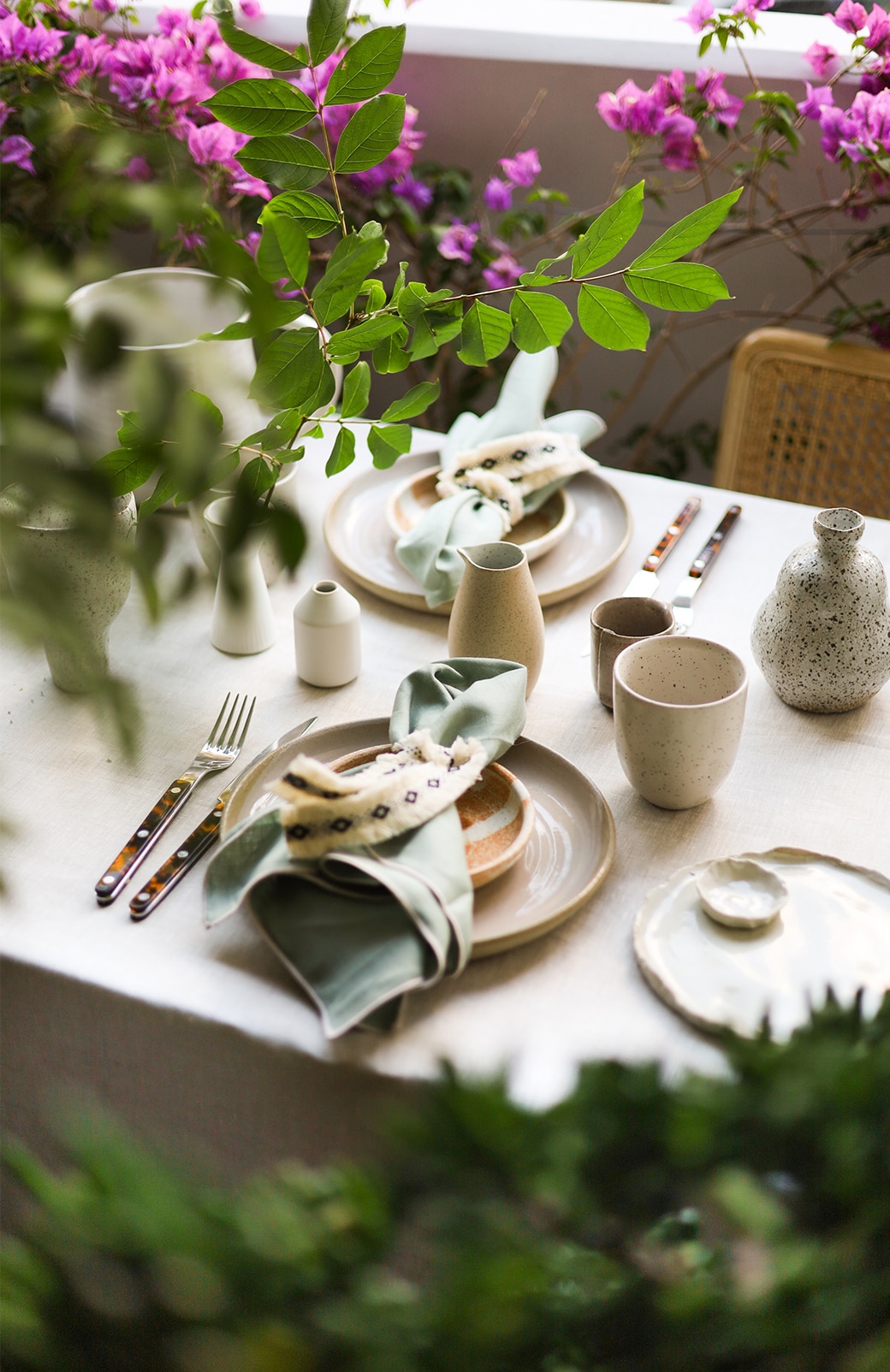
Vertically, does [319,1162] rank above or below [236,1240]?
below

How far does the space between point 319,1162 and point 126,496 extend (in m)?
0.49

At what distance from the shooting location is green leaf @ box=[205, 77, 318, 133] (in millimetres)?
738

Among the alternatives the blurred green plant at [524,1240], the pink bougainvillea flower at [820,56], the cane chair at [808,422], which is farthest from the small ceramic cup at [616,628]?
the pink bougainvillea flower at [820,56]

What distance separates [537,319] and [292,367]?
20 cm

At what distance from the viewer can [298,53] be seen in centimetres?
78

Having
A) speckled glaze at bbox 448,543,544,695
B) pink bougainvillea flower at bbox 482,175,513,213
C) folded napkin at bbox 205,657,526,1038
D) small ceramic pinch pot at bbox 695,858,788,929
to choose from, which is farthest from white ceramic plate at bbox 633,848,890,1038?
pink bougainvillea flower at bbox 482,175,513,213

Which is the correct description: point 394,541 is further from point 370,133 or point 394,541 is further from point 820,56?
point 820,56

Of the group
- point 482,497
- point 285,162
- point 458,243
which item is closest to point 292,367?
point 285,162

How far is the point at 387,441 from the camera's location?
2.74 feet

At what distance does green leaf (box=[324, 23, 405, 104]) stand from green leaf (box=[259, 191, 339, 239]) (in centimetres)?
6

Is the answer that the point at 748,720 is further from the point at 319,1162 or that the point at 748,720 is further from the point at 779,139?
the point at 779,139

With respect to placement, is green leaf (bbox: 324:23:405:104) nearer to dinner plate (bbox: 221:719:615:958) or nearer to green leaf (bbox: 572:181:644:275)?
green leaf (bbox: 572:181:644:275)

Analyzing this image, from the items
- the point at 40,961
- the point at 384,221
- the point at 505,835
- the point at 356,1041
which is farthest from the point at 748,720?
the point at 384,221

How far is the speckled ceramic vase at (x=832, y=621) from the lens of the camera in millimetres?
869
